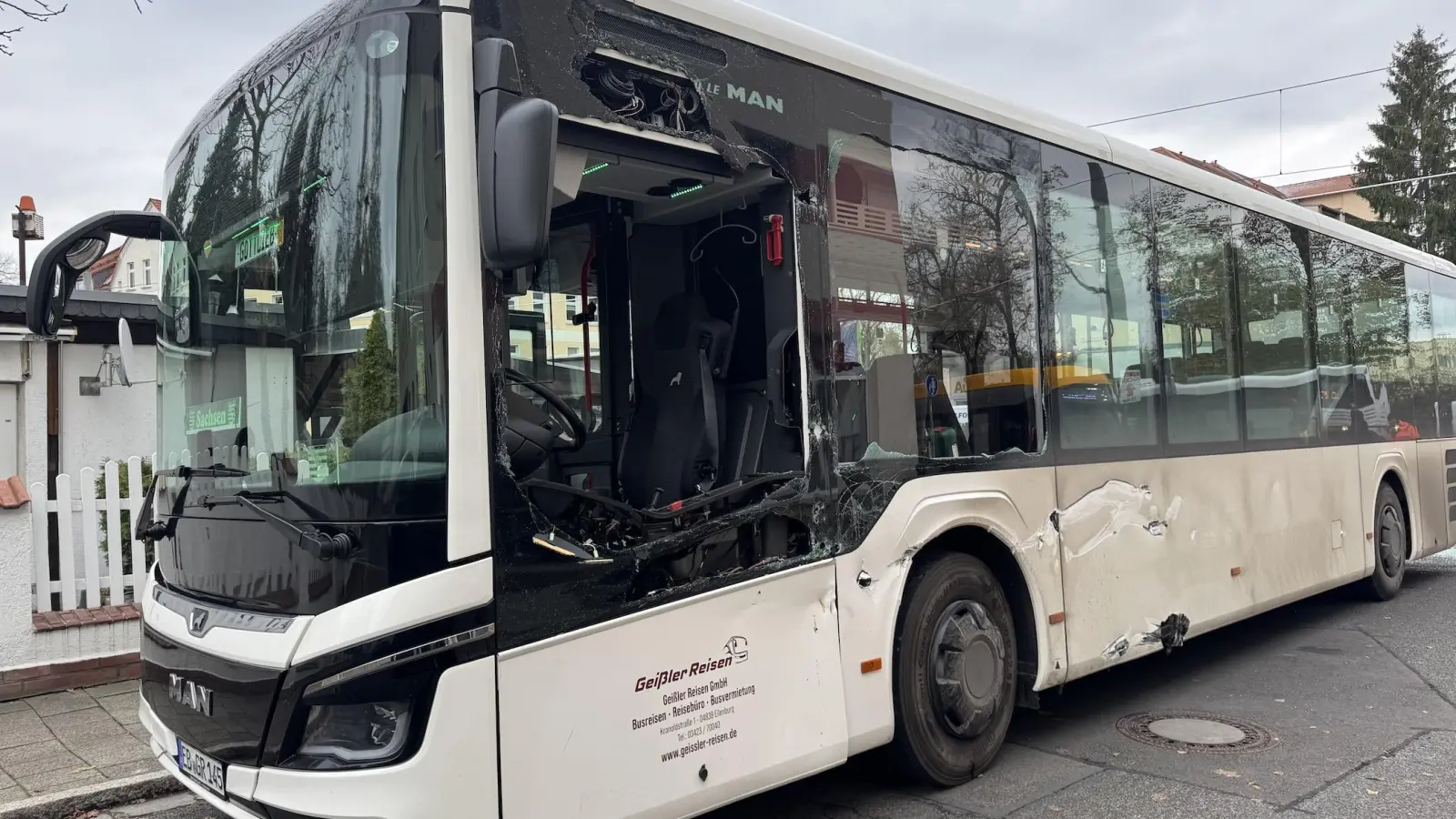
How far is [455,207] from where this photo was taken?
296 centimetres

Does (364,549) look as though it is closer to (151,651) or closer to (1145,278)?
(151,651)

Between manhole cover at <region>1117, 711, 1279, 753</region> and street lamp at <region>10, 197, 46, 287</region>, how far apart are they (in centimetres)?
1676

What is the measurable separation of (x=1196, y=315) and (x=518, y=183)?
5.28 m

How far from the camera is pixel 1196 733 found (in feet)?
18.0

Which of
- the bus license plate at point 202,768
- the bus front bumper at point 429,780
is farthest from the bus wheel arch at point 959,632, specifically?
the bus license plate at point 202,768

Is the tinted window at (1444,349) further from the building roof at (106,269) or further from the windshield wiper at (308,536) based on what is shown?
the building roof at (106,269)

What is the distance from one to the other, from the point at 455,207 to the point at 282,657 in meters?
1.36

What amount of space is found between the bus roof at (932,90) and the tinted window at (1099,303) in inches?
5.2

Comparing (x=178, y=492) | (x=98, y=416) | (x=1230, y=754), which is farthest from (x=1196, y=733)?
(x=98, y=416)

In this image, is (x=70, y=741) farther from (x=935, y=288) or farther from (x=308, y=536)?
(x=935, y=288)

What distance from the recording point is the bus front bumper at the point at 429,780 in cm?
276

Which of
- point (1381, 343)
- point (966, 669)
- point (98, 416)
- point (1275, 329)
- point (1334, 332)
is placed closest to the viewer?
point (966, 669)

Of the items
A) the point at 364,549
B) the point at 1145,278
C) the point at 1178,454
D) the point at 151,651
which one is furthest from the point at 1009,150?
the point at 151,651

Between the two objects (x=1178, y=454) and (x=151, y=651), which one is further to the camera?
(x=1178, y=454)
